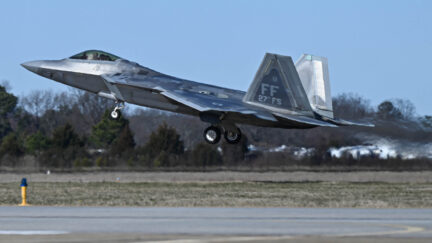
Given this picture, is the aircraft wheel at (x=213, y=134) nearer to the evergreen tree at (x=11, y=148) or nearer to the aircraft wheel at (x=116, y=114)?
the aircraft wheel at (x=116, y=114)

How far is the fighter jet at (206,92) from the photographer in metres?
27.8

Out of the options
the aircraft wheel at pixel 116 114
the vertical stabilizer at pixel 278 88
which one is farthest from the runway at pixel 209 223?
the vertical stabilizer at pixel 278 88

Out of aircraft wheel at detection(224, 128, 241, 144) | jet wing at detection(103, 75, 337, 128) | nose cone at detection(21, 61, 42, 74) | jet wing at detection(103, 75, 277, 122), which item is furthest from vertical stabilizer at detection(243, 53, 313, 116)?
nose cone at detection(21, 61, 42, 74)

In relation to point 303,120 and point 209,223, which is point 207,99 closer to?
point 303,120

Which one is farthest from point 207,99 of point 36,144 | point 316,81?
point 36,144

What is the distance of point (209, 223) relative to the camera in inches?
701

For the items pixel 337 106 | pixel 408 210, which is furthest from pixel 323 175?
pixel 408 210

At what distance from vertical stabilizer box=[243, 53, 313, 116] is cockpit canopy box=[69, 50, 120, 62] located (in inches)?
231

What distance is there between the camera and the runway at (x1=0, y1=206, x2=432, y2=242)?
15430mm

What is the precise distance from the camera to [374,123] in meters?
31.6

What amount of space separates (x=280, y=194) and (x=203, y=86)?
5680mm

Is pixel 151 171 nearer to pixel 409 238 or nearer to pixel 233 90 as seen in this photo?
pixel 233 90

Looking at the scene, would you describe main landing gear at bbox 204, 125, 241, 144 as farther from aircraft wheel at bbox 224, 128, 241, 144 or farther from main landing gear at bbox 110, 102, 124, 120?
main landing gear at bbox 110, 102, 124, 120

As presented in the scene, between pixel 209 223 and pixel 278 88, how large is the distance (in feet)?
37.9
